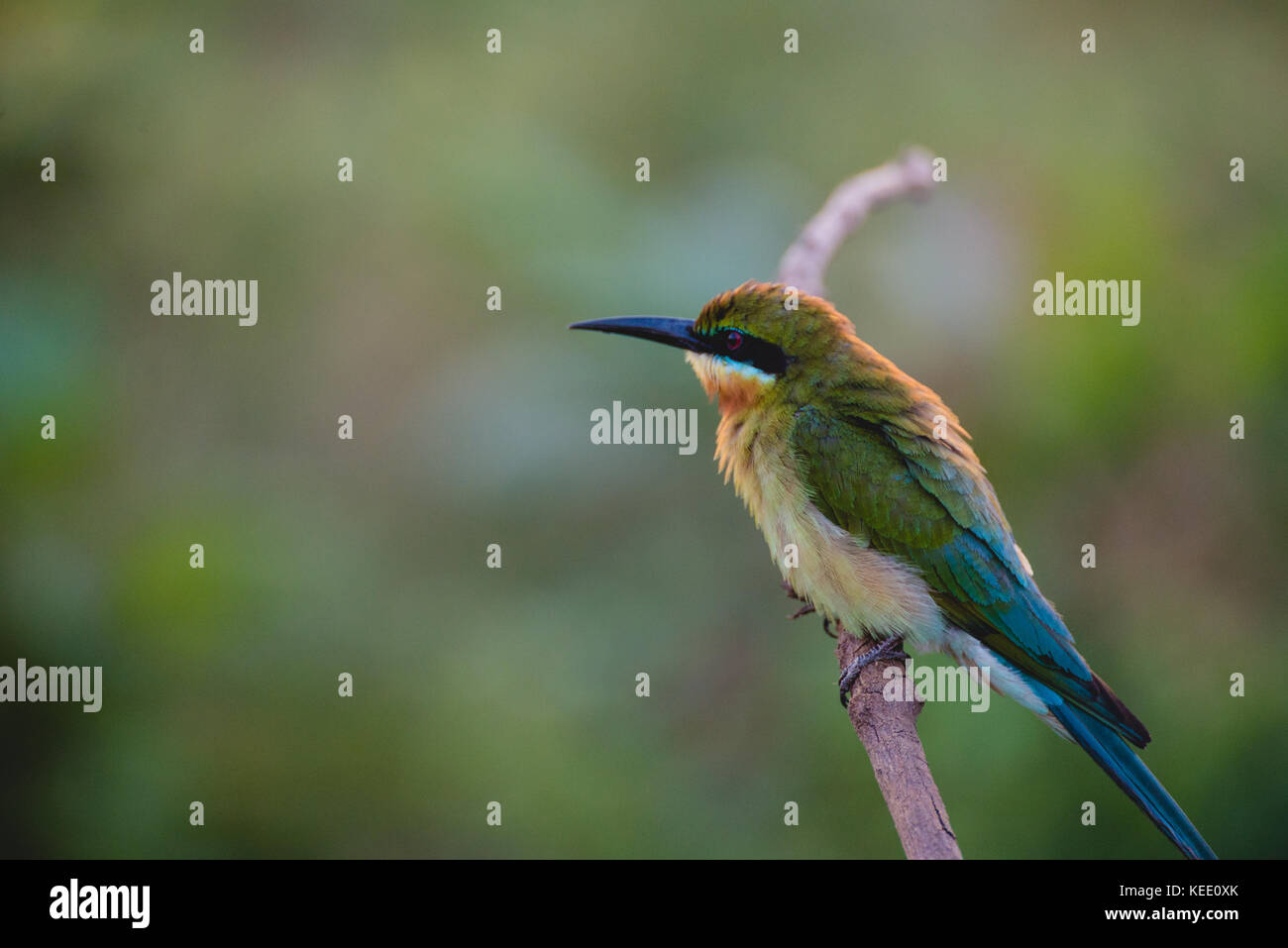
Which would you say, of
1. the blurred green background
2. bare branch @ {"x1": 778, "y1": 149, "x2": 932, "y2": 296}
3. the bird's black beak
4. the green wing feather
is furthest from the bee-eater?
the blurred green background

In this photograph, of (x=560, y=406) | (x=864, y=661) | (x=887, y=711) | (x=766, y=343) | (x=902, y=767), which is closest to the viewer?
(x=902, y=767)

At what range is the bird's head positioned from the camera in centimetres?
311

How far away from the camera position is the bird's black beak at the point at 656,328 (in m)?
3.31

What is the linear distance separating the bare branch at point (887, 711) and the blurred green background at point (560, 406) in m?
0.98

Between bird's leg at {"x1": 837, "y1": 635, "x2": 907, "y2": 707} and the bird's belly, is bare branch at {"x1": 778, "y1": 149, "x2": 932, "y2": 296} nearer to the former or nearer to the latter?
the bird's belly

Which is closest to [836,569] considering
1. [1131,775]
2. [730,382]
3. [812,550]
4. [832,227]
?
[812,550]

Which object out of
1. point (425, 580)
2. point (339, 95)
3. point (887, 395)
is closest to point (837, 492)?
point (887, 395)

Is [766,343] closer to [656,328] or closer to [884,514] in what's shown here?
[656,328]

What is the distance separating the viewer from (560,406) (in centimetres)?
444

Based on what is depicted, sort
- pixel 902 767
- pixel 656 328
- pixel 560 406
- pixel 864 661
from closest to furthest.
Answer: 1. pixel 902 767
2. pixel 864 661
3. pixel 656 328
4. pixel 560 406

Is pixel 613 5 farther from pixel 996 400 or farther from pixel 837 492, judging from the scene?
pixel 837 492

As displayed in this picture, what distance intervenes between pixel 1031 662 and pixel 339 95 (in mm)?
4202

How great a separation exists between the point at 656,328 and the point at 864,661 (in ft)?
3.74

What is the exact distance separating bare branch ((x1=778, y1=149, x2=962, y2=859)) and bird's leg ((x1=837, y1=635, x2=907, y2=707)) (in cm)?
2
